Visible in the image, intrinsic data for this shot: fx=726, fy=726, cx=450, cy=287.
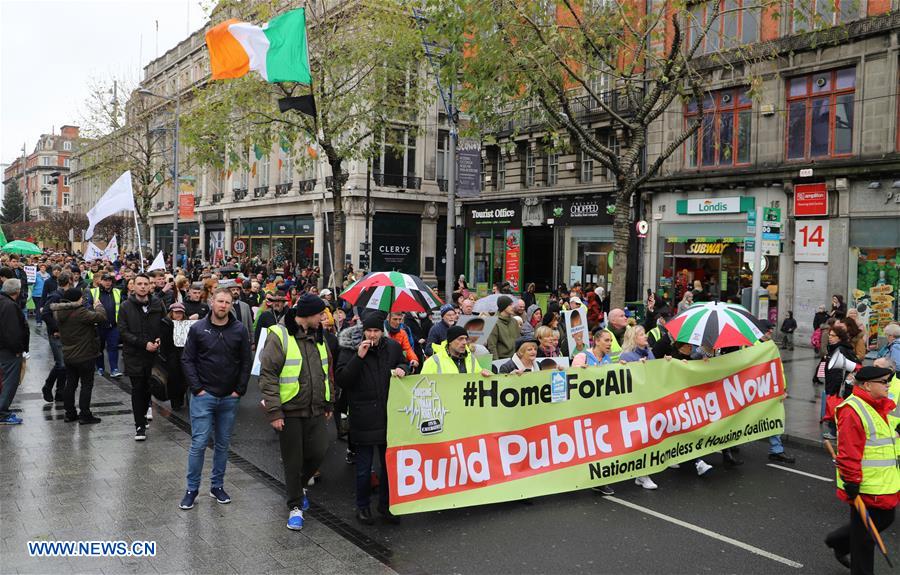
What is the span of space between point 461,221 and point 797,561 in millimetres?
30454

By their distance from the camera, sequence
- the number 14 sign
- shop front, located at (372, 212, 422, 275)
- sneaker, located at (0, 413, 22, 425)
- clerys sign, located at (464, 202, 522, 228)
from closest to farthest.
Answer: sneaker, located at (0, 413, 22, 425)
the number 14 sign
clerys sign, located at (464, 202, 522, 228)
shop front, located at (372, 212, 422, 275)

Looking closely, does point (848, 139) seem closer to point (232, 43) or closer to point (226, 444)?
point (232, 43)

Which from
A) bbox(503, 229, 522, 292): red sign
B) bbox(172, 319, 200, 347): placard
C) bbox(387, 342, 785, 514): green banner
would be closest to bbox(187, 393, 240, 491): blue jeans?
bbox(387, 342, 785, 514): green banner

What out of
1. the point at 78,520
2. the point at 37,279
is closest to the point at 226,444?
the point at 78,520

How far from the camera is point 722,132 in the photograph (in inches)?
941

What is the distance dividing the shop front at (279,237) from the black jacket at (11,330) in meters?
32.9

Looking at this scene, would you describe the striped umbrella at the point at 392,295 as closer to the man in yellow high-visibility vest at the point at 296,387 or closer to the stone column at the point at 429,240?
the man in yellow high-visibility vest at the point at 296,387

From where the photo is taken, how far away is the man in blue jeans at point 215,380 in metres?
6.68

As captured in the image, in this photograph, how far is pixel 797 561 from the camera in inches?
233

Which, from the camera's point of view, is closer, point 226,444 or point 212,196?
point 226,444

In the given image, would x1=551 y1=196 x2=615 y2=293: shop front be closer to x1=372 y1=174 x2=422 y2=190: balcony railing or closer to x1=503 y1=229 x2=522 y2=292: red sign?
x1=503 y1=229 x2=522 y2=292: red sign

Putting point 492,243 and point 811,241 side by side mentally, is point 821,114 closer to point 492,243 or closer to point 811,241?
point 811,241

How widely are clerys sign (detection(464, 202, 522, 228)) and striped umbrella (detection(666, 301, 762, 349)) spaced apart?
77.7 feet

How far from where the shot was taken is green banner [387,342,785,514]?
6605 mm
